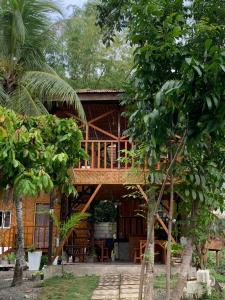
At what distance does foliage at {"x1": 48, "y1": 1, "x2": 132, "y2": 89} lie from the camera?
2088cm

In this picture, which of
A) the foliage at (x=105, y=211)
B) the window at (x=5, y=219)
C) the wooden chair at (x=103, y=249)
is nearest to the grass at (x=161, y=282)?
the wooden chair at (x=103, y=249)

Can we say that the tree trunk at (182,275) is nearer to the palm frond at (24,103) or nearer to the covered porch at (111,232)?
the palm frond at (24,103)

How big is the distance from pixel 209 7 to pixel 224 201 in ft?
7.09

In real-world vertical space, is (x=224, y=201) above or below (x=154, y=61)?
below

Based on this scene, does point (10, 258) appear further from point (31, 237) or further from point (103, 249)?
point (103, 249)

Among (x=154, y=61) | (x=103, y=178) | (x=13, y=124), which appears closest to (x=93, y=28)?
(x=103, y=178)

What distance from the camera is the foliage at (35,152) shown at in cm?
478

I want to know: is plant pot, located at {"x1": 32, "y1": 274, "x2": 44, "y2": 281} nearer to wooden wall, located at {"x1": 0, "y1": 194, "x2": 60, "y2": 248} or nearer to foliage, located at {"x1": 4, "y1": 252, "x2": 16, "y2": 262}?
foliage, located at {"x1": 4, "y1": 252, "x2": 16, "y2": 262}

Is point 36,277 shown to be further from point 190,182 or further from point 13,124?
point 190,182

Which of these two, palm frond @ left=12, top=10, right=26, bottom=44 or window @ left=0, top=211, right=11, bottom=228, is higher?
palm frond @ left=12, top=10, right=26, bottom=44

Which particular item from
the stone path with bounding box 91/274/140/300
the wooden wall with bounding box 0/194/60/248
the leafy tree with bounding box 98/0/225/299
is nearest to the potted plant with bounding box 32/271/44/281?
the stone path with bounding box 91/274/140/300

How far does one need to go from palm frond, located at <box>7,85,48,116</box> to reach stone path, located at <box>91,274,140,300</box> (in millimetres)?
4199

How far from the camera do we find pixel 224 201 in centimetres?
475

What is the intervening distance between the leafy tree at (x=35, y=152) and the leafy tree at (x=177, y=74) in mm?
1250
